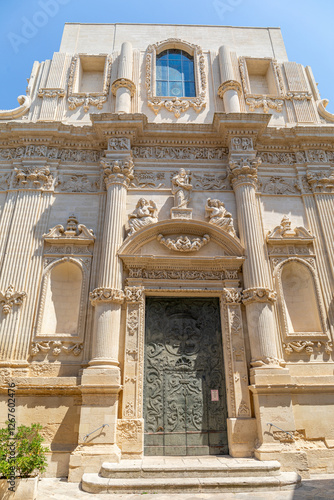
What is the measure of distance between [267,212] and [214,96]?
502 cm

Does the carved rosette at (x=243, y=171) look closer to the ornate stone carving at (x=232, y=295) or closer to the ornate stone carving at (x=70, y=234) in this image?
the ornate stone carving at (x=232, y=295)

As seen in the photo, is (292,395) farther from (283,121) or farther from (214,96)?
(214,96)

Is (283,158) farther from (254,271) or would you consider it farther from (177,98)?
(254,271)

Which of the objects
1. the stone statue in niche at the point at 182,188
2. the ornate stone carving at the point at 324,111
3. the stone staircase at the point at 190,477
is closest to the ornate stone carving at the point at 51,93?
the stone statue in niche at the point at 182,188

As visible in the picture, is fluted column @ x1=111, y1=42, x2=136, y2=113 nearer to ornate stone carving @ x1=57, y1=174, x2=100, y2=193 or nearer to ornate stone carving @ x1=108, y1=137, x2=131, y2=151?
ornate stone carving @ x1=108, y1=137, x2=131, y2=151

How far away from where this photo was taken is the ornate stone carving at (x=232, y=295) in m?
9.28

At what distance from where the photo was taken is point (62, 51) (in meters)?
13.6

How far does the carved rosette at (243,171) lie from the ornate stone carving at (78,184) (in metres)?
4.16

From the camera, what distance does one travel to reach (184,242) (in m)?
9.78

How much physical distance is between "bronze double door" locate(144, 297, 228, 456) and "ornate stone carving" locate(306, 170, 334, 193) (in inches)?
194

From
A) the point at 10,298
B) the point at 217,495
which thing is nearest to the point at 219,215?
the point at 10,298

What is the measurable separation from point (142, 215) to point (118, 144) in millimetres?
2580

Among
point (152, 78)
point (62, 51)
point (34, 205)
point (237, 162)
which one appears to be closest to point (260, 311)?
point (237, 162)

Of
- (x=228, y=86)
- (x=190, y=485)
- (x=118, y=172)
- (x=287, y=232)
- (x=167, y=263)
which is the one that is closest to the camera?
(x=190, y=485)
